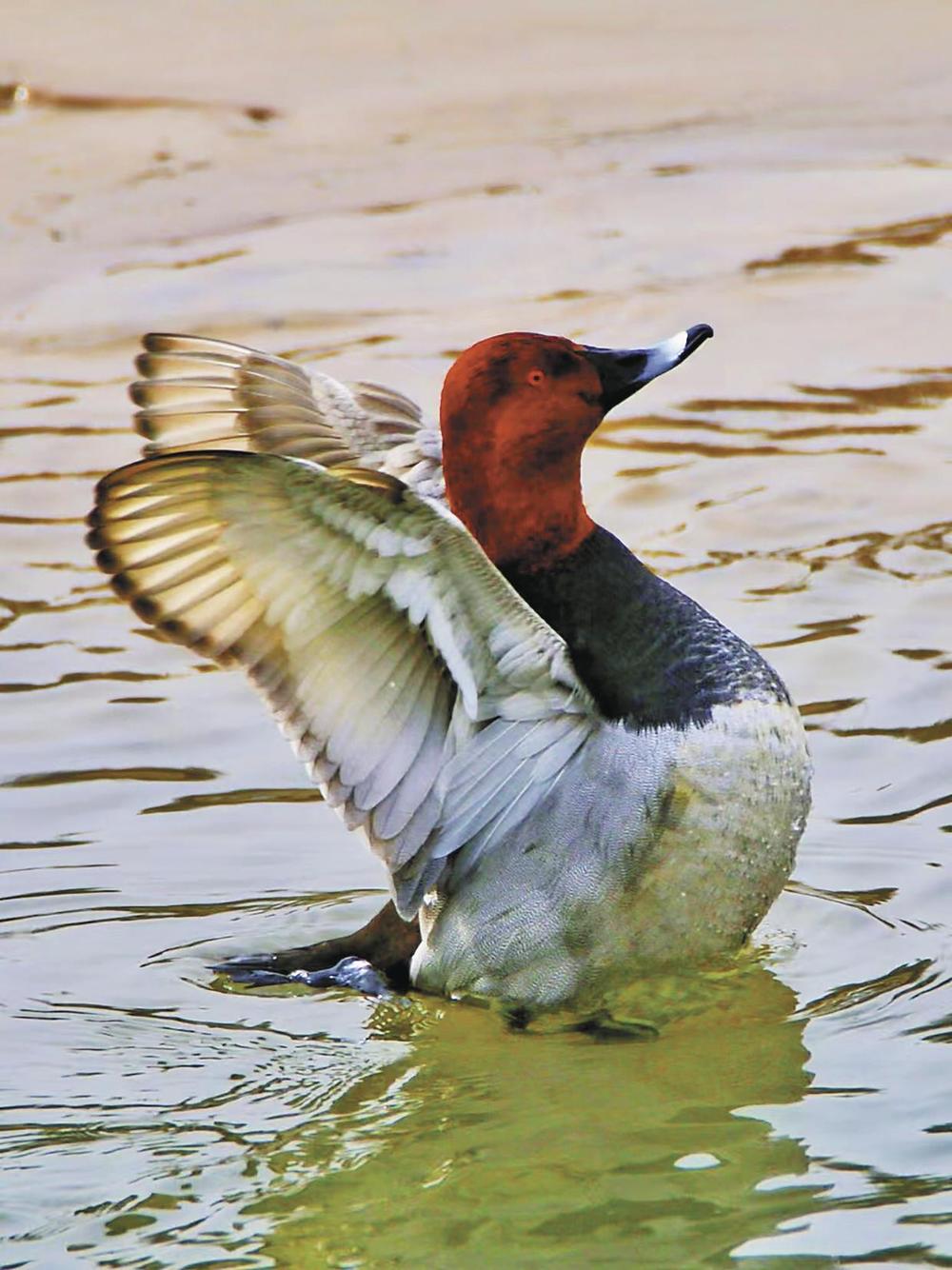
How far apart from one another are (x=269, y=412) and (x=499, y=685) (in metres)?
1.37

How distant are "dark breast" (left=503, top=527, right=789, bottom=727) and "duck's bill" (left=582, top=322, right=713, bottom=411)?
324 mm

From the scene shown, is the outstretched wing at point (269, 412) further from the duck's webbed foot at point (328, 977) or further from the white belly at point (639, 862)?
the duck's webbed foot at point (328, 977)

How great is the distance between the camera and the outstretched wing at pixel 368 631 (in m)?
4.76

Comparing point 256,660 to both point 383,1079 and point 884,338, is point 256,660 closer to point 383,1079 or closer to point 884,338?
point 383,1079

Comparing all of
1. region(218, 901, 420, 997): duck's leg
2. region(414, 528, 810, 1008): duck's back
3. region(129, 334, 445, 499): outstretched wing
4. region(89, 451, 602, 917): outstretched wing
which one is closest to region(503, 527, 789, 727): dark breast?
region(414, 528, 810, 1008): duck's back

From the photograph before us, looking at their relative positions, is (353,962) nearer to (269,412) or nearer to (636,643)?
(636,643)

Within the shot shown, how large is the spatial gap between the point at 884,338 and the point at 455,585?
500cm

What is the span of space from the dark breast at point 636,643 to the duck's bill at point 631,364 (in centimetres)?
32

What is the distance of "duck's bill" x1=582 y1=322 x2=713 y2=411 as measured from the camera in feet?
18.0

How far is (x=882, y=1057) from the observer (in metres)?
5.04

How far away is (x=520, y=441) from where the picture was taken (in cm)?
531

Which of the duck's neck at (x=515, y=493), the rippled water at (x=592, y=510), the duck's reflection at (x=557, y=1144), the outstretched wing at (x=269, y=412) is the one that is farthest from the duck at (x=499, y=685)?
the outstretched wing at (x=269, y=412)

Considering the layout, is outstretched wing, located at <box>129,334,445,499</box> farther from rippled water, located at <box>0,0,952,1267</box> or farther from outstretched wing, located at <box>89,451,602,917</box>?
rippled water, located at <box>0,0,952,1267</box>

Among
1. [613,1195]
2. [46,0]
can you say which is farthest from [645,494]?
[46,0]
